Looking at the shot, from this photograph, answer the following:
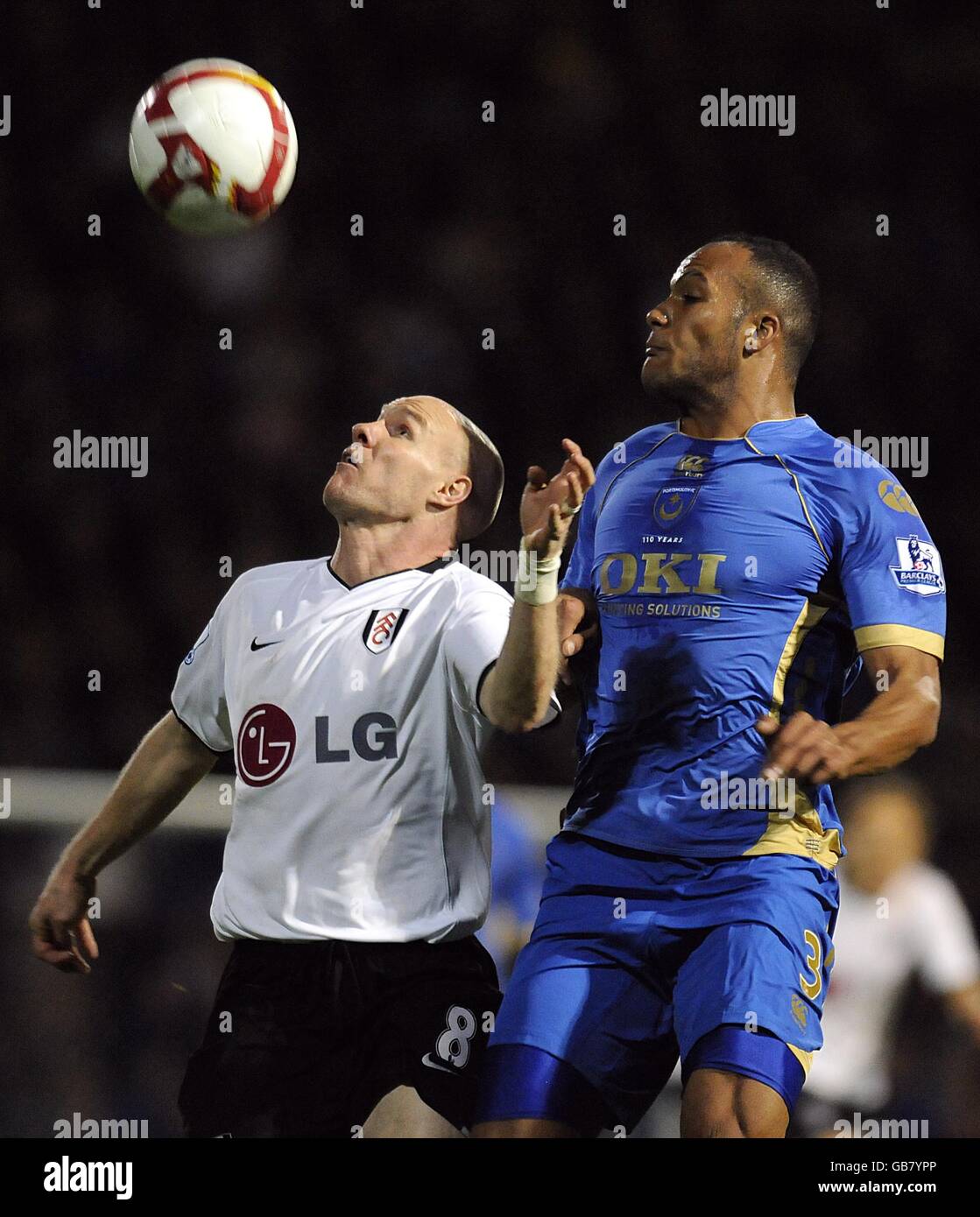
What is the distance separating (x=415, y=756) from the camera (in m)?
3.18

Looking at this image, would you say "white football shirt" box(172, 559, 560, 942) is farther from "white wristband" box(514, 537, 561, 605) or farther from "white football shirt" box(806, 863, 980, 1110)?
"white football shirt" box(806, 863, 980, 1110)

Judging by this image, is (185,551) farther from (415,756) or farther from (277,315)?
(415,756)

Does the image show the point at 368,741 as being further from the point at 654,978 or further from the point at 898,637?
the point at 898,637

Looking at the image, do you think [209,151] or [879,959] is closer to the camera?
[209,151]

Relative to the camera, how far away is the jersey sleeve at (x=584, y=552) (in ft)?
10.9

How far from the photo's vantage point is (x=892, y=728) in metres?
2.83

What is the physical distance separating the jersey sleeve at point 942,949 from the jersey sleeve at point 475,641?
249 centimetres

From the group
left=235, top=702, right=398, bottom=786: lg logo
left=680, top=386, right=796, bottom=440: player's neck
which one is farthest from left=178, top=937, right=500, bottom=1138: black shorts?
left=680, top=386, right=796, bottom=440: player's neck

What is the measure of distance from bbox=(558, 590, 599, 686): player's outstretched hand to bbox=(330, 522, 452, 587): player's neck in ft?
1.19

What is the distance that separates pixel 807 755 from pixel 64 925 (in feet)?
5.25

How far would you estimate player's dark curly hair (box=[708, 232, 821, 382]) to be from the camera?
3318 mm

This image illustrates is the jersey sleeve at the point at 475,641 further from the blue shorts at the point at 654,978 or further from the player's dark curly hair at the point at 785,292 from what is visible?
the player's dark curly hair at the point at 785,292

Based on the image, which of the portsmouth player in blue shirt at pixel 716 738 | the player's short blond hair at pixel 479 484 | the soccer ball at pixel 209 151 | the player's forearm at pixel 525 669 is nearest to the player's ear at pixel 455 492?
the player's short blond hair at pixel 479 484

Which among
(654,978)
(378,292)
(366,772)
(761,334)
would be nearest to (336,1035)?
(366,772)
